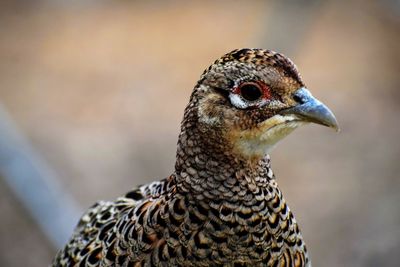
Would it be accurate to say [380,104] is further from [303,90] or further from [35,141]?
[303,90]

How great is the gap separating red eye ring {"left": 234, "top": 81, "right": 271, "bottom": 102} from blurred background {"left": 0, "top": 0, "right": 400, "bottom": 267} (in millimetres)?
2705

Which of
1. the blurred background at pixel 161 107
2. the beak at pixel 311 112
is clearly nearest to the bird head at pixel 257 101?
the beak at pixel 311 112

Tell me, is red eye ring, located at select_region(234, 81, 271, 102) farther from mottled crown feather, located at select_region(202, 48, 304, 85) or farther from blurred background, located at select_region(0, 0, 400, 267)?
blurred background, located at select_region(0, 0, 400, 267)

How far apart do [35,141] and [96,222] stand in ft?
15.8

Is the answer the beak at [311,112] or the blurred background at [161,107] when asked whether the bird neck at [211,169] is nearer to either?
the beak at [311,112]

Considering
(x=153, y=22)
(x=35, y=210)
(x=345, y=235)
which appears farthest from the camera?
(x=153, y=22)

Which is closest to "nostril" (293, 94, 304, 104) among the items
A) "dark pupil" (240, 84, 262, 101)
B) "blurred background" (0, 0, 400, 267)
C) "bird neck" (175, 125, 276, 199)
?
"dark pupil" (240, 84, 262, 101)

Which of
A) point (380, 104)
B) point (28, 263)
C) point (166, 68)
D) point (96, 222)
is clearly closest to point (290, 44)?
point (380, 104)

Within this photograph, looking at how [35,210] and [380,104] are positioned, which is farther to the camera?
[380,104]

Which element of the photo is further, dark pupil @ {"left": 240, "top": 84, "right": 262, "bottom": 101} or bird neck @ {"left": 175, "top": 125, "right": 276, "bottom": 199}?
bird neck @ {"left": 175, "top": 125, "right": 276, "bottom": 199}

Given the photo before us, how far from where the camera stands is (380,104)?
849 cm

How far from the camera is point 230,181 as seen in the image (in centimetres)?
292

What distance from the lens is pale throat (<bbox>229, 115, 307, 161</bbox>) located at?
9.09ft

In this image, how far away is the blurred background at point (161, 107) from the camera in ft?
22.0
